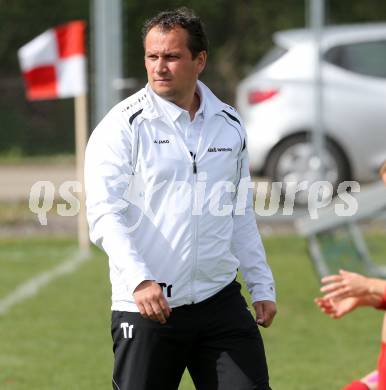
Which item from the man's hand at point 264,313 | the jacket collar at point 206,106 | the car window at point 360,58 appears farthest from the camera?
the car window at point 360,58

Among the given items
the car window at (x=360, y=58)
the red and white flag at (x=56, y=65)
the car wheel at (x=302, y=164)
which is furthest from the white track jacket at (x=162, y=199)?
the car window at (x=360, y=58)

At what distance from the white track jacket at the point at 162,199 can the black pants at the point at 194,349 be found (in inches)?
2.4

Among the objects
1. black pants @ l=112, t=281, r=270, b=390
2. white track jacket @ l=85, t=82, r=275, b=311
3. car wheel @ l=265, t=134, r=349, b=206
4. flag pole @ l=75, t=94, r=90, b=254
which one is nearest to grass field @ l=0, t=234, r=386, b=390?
flag pole @ l=75, t=94, r=90, b=254

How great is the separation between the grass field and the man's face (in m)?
3.04

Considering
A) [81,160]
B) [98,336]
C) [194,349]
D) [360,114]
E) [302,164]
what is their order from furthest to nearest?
[360,114] → [302,164] → [81,160] → [98,336] → [194,349]

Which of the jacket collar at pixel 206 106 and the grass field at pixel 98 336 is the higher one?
the jacket collar at pixel 206 106

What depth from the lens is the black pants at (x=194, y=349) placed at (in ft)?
15.5

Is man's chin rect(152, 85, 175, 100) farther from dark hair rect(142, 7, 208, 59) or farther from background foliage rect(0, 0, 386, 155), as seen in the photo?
background foliage rect(0, 0, 386, 155)

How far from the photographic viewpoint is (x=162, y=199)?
469 centimetres

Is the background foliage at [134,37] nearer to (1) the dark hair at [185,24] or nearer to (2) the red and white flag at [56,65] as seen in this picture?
(2) the red and white flag at [56,65]

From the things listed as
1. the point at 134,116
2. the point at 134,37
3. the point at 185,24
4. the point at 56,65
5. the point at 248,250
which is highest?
the point at 134,37

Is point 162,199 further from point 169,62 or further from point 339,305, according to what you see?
point 339,305

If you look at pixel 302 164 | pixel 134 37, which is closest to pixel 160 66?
pixel 302 164

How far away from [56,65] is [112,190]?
8657 mm
